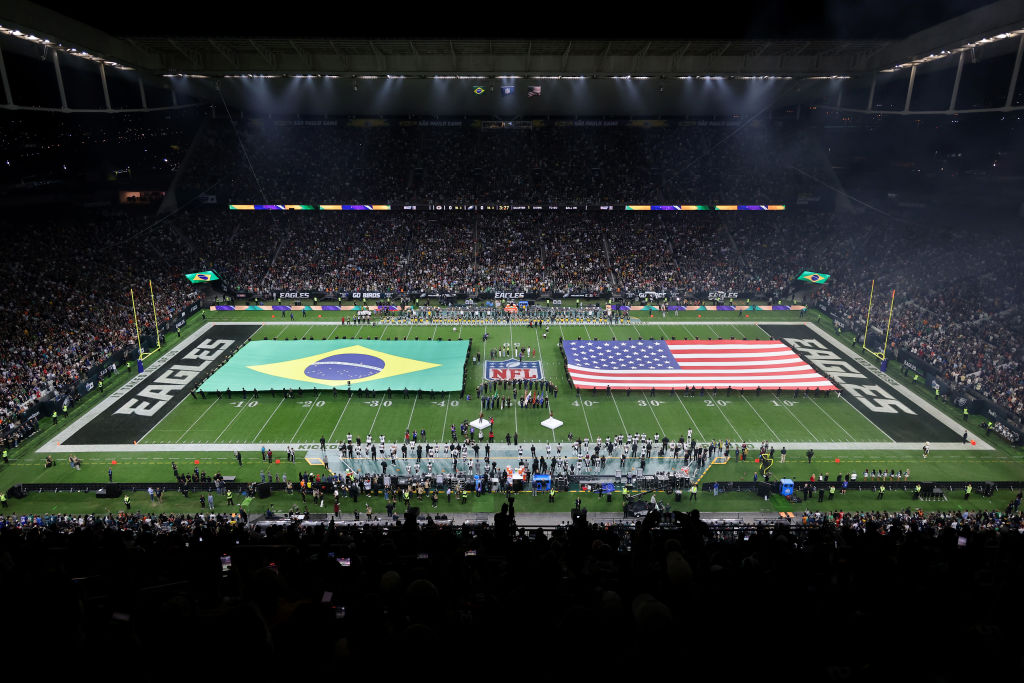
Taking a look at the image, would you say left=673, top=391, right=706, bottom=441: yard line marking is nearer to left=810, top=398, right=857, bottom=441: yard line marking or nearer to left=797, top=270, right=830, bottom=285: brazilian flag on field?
left=810, top=398, right=857, bottom=441: yard line marking

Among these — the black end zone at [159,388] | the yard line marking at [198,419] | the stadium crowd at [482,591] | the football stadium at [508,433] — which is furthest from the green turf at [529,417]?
the stadium crowd at [482,591]

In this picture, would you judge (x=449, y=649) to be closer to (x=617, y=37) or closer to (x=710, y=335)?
(x=710, y=335)

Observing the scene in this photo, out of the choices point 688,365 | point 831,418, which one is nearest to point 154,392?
point 688,365

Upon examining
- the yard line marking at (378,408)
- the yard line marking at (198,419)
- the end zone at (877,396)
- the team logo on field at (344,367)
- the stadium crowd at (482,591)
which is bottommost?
the yard line marking at (198,419)

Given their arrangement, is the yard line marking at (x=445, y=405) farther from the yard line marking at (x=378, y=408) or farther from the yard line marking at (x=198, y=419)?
the yard line marking at (x=198, y=419)

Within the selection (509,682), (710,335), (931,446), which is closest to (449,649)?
(509,682)

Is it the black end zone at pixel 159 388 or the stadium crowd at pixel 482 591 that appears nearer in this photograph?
the stadium crowd at pixel 482 591

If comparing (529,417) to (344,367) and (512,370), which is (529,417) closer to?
(512,370)
